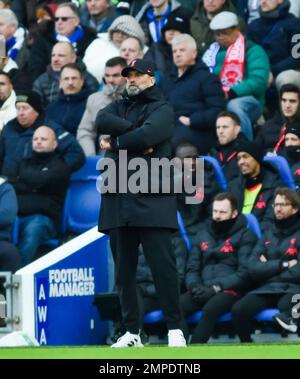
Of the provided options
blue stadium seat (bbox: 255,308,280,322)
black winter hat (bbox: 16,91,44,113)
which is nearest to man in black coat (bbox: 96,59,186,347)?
blue stadium seat (bbox: 255,308,280,322)

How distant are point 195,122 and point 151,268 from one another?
171 inches

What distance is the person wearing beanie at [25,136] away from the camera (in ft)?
51.2

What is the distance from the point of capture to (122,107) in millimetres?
11320

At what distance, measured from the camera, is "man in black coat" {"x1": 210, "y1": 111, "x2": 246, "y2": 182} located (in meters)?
14.9

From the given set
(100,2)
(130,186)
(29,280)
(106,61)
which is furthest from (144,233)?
(100,2)

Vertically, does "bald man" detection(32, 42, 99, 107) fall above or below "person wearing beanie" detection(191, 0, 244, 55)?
below

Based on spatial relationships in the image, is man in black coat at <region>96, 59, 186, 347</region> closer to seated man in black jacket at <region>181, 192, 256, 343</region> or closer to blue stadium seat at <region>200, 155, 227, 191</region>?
seated man in black jacket at <region>181, 192, 256, 343</region>

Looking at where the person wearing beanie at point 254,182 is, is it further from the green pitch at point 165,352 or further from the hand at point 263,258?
the green pitch at point 165,352

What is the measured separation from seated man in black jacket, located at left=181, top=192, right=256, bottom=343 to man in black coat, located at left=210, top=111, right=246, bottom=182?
720mm

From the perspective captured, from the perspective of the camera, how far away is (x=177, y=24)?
16781mm

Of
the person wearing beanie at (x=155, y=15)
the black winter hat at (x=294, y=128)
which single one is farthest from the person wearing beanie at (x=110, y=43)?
the black winter hat at (x=294, y=128)

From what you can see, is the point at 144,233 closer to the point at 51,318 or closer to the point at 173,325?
the point at 173,325

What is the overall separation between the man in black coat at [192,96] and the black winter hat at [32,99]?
135 cm

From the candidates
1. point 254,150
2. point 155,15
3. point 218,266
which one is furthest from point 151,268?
point 155,15
